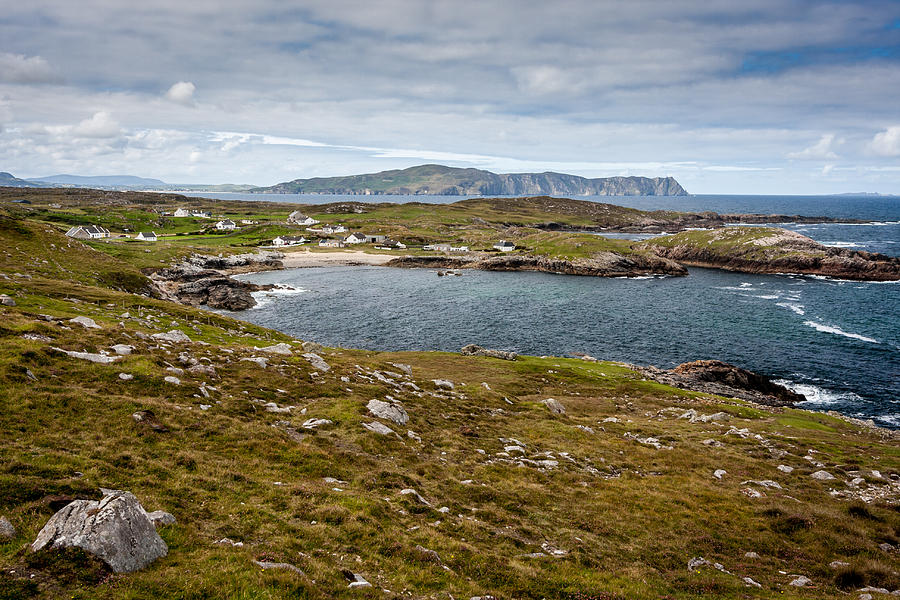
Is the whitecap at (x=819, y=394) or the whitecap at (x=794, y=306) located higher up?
the whitecap at (x=794, y=306)

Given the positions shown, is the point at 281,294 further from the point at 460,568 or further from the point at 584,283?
the point at 460,568

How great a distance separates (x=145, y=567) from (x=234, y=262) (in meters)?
149

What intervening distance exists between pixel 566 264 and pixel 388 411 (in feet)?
444

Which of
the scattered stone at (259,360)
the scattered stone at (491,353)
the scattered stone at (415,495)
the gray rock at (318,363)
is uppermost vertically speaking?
the scattered stone at (259,360)

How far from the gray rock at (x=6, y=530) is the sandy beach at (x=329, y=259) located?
149077mm

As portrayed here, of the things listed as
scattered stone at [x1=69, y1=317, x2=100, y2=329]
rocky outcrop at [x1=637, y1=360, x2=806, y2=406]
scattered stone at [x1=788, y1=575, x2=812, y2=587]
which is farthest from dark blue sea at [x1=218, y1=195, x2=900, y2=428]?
scattered stone at [x1=69, y1=317, x2=100, y2=329]

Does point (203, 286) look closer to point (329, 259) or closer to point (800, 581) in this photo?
point (329, 259)

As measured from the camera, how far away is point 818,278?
131 metres

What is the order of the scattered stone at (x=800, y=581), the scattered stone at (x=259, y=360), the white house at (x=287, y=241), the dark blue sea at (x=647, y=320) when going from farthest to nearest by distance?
the white house at (x=287, y=241)
the dark blue sea at (x=647, y=320)
the scattered stone at (x=259, y=360)
the scattered stone at (x=800, y=581)

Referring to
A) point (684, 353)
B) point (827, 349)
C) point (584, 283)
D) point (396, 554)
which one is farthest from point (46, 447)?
point (584, 283)

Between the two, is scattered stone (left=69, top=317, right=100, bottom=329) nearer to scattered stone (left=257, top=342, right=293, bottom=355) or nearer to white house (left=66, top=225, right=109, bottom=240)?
scattered stone (left=257, top=342, right=293, bottom=355)

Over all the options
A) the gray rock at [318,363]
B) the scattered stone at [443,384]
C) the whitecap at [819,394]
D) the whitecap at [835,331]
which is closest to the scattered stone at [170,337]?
the gray rock at [318,363]

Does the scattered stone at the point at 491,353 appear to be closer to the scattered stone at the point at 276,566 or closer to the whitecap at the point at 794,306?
the scattered stone at the point at 276,566

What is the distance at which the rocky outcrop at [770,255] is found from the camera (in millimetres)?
130875
